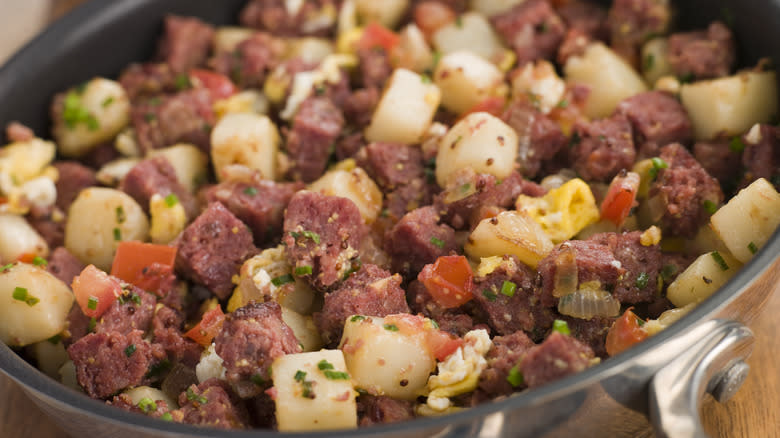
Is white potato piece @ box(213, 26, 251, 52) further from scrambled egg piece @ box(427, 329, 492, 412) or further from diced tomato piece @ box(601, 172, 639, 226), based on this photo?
scrambled egg piece @ box(427, 329, 492, 412)

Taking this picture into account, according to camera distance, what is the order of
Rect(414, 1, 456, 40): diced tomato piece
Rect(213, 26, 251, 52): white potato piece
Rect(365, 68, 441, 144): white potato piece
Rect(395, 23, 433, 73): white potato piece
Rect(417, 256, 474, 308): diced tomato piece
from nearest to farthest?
Rect(417, 256, 474, 308): diced tomato piece < Rect(365, 68, 441, 144): white potato piece < Rect(395, 23, 433, 73): white potato piece < Rect(414, 1, 456, 40): diced tomato piece < Rect(213, 26, 251, 52): white potato piece

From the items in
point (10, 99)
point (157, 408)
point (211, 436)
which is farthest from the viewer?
point (10, 99)

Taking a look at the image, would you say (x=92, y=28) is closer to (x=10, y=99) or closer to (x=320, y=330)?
(x=10, y=99)

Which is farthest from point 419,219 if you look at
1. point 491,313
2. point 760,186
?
point 760,186

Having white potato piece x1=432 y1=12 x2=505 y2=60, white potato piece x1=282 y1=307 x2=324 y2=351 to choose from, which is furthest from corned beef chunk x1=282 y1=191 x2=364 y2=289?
white potato piece x1=432 y1=12 x2=505 y2=60

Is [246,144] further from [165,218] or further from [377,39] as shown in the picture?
[377,39]

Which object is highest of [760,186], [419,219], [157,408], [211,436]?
[760,186]

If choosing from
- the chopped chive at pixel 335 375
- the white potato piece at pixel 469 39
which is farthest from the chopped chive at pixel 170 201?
the white potato piece at pixel 469 39
